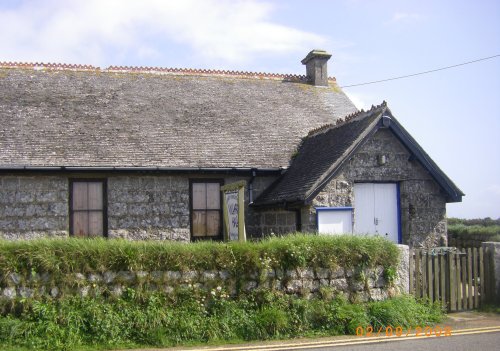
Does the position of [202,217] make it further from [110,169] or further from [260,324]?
[260,324]

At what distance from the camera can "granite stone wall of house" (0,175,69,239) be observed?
48.0 feet

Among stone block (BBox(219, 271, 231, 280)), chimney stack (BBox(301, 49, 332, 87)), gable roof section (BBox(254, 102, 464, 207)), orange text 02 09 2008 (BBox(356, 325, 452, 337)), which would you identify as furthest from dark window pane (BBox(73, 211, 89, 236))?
chimney stack (BBox(301, 49, 332, 87))

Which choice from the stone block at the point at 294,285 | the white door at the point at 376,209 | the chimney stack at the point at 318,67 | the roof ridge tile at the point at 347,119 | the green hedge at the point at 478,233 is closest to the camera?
the stone block at the point at 294,285

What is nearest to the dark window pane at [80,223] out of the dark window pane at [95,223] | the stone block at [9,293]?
the dark window pane at [95,223]

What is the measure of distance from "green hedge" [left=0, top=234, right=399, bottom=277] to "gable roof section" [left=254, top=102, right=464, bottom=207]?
299cm

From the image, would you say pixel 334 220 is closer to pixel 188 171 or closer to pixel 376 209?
pixel 376 209

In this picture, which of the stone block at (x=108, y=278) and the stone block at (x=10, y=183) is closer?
the stone block at (x=108, y=278)

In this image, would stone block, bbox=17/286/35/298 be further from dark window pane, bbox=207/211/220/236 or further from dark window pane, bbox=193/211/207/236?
dark window pane, bbox=207/211/220/236

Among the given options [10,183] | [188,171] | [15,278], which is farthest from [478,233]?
[15,278]

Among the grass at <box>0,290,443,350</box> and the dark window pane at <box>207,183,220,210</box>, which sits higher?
the dark window pane at <box>207,183,220,210</box>

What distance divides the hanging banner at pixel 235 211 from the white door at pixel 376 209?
3.79m

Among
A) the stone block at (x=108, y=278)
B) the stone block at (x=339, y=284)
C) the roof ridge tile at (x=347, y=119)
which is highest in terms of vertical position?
the roof ridge tile at (x=347, y=119)

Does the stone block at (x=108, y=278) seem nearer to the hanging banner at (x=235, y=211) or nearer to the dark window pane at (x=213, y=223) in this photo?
the hanging banner at (x=235, y=211)

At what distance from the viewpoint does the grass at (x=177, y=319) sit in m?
8.91
